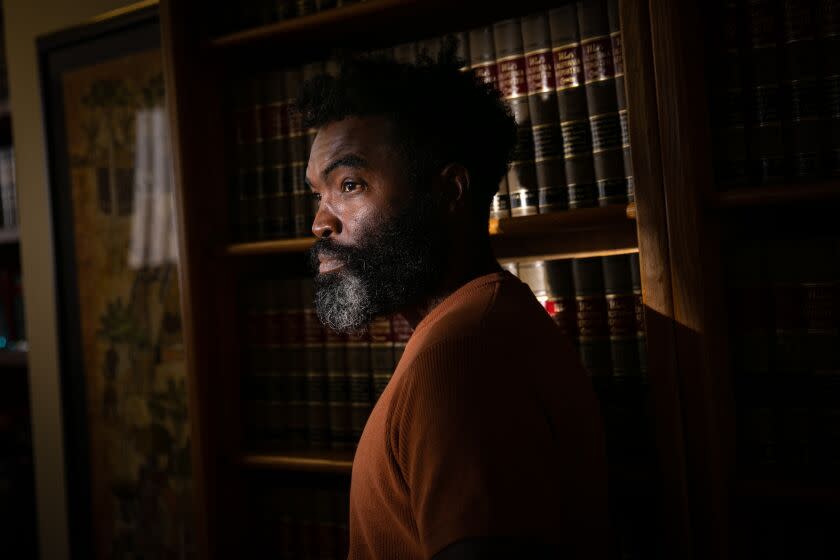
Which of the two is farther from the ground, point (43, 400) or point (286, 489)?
point (43, 400)

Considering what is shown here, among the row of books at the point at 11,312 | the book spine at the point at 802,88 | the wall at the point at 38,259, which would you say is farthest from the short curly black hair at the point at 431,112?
the row of books at the point at 11,312

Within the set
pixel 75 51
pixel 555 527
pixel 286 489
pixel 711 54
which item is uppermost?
pixel 75 51

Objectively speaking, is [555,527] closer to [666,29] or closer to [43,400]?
[666,29]

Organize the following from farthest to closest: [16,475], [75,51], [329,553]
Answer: [16,475] → [75,51] → [329,553]

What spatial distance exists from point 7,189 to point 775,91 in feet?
7.21

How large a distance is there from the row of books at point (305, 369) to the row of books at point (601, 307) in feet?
1.05

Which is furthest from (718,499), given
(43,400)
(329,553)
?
(43,400)

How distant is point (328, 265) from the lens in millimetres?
1046

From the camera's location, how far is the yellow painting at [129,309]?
1680 millimetres

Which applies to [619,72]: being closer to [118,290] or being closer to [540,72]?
[540,72]

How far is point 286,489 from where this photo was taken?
144 cm

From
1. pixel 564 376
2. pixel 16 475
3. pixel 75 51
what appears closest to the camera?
pixel 564 376

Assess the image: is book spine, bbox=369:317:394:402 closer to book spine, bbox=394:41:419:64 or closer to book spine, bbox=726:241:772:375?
book spine, bbox=394:41:419:64

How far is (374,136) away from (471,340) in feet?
1.40
